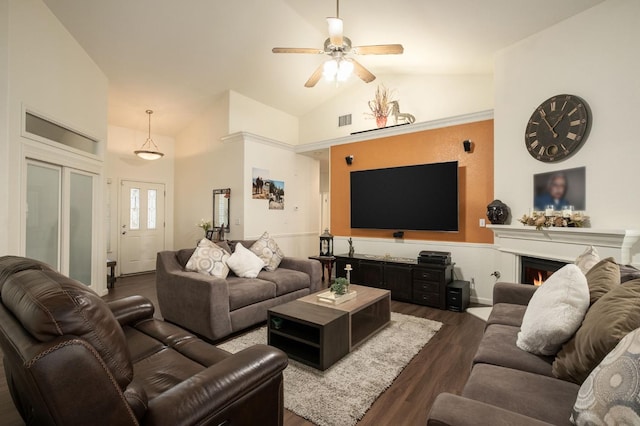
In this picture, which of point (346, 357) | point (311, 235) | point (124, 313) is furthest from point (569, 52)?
point (311, 235)

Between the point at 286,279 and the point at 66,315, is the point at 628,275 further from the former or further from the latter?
the point at 286,279

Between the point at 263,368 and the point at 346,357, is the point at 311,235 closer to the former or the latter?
the point at 346,357

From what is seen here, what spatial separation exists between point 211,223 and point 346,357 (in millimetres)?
4309

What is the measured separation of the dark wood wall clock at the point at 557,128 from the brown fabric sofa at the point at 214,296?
10.6ft

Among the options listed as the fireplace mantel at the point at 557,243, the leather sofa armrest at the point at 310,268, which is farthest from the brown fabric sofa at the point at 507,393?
the leather sofa armrest at the point at 310,268

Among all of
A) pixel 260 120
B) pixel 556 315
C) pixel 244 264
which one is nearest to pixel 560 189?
pixel 556 315

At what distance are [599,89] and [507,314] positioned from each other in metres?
2.47

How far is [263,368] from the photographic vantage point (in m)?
1.28

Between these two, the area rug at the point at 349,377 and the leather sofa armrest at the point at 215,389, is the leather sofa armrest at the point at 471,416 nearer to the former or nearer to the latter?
the leather sofa armrest at the point at 215,389

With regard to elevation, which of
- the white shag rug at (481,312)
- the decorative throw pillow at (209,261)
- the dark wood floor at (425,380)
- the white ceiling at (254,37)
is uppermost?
the white ceiling at (254,37)

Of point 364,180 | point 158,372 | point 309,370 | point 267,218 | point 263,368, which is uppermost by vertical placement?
point 364,180

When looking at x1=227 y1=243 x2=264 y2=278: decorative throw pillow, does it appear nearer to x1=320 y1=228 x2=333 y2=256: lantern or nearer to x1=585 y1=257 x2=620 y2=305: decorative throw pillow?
x1=320 y1=228 x2=333 y2=256: lantern

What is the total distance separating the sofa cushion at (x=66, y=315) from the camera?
2.84ft

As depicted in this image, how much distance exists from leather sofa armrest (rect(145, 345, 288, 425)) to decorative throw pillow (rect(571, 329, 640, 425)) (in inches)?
42.8
